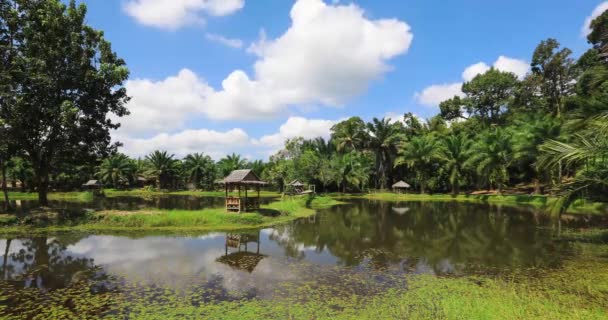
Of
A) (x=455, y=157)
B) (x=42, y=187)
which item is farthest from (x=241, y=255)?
(x=455, y=157)

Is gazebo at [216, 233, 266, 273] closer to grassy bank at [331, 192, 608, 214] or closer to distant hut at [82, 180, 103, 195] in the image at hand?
grassy bank at [331, 192, 608, 214]

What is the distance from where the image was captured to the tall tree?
63.8 feet

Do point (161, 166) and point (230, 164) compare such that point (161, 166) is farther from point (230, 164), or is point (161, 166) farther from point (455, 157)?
point (455, 157)

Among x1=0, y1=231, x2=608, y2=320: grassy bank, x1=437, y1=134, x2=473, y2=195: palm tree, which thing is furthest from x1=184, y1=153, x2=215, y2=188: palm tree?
x1=0, y1=231, x2=608, y2=320: grassy bank

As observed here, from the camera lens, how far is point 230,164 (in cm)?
6288

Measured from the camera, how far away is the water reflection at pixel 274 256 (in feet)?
34.3

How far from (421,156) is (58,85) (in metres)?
43.8

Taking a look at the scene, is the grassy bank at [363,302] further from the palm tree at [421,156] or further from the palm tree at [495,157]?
the palm tree at [421,156]

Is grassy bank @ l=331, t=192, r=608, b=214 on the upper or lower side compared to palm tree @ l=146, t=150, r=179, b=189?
lower

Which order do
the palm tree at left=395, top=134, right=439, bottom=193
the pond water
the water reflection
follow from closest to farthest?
the pond water, the water reflection, the palm tree at left=395, top=134, right=439, bottom=193

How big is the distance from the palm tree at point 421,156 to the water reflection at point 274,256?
2933cm

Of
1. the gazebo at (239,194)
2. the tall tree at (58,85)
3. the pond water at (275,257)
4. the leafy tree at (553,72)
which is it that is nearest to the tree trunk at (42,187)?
the tall tree at (58,85)

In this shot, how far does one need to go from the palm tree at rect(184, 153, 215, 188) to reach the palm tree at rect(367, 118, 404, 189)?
1174 inches

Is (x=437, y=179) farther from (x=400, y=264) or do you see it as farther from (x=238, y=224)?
(x=400, y=264)
